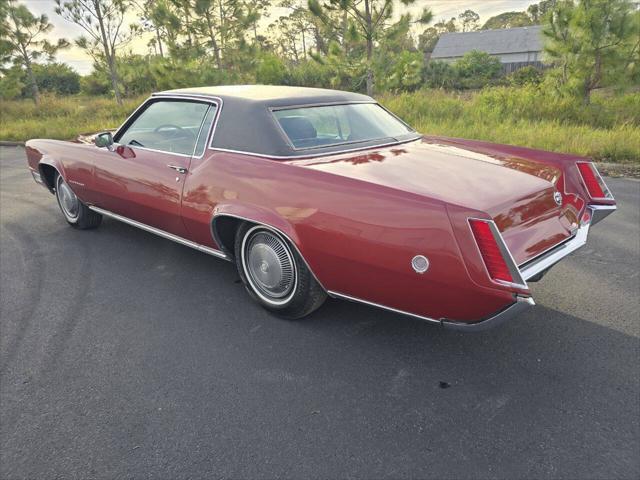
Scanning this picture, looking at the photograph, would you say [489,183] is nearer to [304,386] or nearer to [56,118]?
[304,386]

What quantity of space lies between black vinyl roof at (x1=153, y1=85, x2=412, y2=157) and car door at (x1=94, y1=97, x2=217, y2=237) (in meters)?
0.16

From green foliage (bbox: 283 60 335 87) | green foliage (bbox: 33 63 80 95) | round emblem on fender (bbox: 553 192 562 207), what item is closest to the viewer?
round emblem on fender (bbox: 553 192 562 207)

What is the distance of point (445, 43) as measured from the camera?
58.2 meters

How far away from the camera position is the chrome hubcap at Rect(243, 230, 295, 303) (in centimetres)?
283

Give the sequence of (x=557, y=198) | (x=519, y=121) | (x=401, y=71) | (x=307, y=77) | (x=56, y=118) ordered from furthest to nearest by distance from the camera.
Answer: (x=307, y=77) < (x=56, y=118) < (x=401, y=71) < (x=519, y=121) < (x=557, y=198)

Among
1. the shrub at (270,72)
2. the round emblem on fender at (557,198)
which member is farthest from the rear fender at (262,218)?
the shrub at (270,72)

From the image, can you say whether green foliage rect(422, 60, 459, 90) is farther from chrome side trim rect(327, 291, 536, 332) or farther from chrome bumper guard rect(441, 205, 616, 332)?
chrome side trim rect(327, 291, 536, 332)

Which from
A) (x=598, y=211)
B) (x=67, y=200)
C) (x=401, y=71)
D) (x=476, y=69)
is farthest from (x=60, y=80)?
(x=598, y=211)

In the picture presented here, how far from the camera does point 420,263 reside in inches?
83.0

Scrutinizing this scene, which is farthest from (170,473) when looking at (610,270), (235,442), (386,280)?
(610,270)

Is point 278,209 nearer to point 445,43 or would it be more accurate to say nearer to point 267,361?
point 267,361

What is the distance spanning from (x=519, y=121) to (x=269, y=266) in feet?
30.8

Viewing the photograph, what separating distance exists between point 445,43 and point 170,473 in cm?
6389

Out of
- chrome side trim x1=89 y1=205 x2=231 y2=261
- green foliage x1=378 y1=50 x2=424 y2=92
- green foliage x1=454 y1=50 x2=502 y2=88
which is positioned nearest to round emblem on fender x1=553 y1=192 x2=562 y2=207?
chrome side trim x1=89 y1=205 x2=231 y2=261
